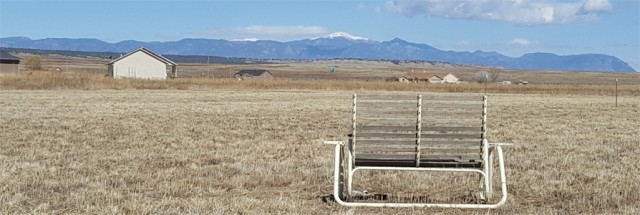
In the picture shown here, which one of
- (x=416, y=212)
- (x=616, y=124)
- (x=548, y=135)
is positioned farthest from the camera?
(x=616, y=124)

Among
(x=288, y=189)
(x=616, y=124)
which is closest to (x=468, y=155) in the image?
(x=288, y=189)

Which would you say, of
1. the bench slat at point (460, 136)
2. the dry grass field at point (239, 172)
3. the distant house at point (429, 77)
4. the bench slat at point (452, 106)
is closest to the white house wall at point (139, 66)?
the distant house at point (429, 77)

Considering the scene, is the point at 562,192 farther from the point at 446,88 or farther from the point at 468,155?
the point at 446,88

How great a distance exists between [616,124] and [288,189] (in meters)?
16.0

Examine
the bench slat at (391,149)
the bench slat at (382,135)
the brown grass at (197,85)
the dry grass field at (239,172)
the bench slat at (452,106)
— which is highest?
the bench slat at (452,106)

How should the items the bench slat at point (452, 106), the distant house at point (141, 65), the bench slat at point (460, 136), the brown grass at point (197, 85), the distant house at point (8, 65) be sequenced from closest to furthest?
1. the bench slat at point (460, 136)
2. the bench slat at point (452, 106)
3. the brown grass at point (197, 85)
4. the distant house at point (8, 65)
5. the distant house at point (141, 65)

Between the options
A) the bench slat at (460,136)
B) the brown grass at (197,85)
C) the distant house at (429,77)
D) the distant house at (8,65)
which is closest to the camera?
the bench slat at (460,136)

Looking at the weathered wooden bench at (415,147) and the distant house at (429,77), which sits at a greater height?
the weathered wooden bench at (415,147)

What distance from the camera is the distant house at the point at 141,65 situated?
92.1m

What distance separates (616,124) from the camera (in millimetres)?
22562

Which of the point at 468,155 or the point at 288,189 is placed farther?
the point at 288,189

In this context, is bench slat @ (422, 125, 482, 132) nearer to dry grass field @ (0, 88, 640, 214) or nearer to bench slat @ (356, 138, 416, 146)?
bench slat @ (356, 138, 416, 146)

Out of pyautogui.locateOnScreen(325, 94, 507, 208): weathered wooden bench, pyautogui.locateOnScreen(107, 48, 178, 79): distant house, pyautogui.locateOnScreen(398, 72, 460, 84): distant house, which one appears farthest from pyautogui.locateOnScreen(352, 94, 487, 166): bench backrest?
pyautogui.locateOnScreen(398, 72, 460, 84): distant house

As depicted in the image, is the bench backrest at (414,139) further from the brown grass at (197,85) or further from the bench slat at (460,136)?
the brown grass at (197,85)
